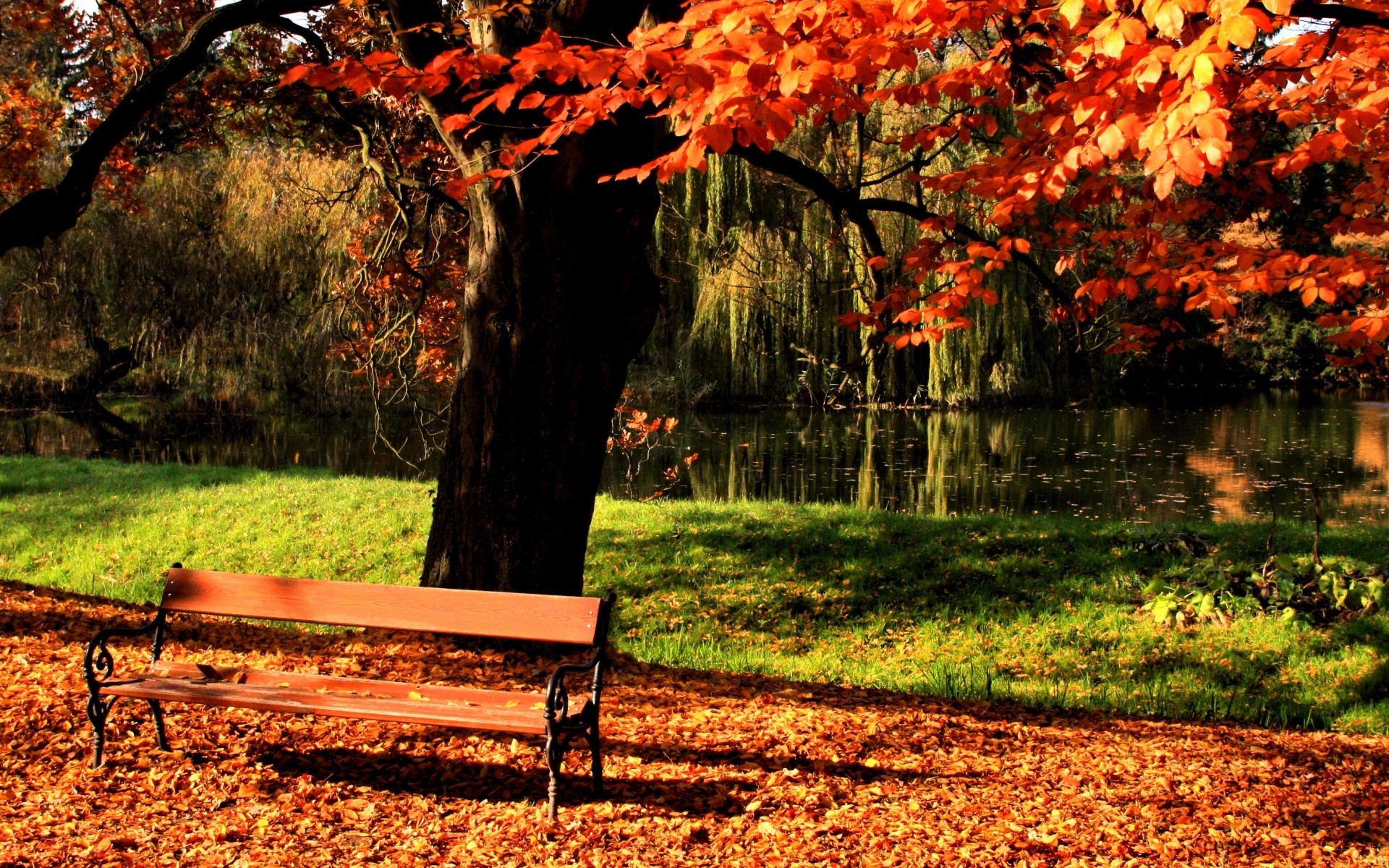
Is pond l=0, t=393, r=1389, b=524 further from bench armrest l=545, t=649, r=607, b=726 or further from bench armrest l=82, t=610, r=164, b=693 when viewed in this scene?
bench armrest l=545, t=649, r=607, b=726

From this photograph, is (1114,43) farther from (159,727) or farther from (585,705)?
(159,727)

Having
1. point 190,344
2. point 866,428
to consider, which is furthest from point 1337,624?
point 190,344

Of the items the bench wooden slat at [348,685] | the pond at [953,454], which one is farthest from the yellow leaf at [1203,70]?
the pond at [953,454]

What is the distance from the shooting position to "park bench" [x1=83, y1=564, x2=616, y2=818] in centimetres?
321

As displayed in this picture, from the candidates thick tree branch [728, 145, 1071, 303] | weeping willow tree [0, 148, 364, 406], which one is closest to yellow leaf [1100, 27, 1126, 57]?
thick tree branch [728, 145, 1071, 303]

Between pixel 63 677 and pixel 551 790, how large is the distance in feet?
7.38

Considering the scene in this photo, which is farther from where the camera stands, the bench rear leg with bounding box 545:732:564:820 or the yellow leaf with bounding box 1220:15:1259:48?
the bench rear leg with bounding box 545:732:564:820

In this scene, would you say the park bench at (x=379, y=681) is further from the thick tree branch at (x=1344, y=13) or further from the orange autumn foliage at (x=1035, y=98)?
the thick tree branch at (x=1344, y=13)

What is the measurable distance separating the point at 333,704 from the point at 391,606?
484 millimetres

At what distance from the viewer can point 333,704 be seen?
10.8ft

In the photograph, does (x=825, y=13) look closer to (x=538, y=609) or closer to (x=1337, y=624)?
(x=538, y=609)

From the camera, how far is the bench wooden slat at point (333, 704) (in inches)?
124

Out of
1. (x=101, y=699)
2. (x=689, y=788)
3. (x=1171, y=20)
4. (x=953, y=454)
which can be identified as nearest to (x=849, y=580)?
(x=689, y=788)

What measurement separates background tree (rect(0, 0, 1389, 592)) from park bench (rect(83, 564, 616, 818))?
1055 mm
